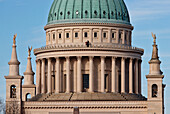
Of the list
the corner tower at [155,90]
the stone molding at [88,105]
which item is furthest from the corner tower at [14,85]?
the corner tower at [155,90]

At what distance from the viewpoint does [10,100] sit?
7559 inches

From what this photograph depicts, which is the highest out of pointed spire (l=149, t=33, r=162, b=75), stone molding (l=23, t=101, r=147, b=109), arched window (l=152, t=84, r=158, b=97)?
pointed spire (l=149, t=33, r=162, b=75)

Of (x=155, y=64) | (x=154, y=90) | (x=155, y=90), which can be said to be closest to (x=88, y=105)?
(x=154, y=90)

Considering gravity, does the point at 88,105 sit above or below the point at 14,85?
below

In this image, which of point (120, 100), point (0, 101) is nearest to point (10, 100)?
point (0, 101)

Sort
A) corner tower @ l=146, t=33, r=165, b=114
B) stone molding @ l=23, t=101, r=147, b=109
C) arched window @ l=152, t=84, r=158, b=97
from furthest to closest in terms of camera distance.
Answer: stone molding @ l=23, t=101, r=147, b=109 → arched window @ l=152, t=84, r=158, b=97 → corner tower @ l=146, t=33, r=165, b=114

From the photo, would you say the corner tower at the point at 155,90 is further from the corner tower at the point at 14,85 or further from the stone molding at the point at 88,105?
the corner tower at the point at 14,85

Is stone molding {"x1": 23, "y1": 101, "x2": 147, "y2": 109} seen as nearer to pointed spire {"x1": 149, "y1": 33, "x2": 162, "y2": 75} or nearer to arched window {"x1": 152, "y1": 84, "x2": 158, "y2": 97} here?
arched window {"x1": 152, "y1": 84, "x2": 158, "y2": 97}

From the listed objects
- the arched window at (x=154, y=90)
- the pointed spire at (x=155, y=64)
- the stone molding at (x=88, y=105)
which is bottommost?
the stone molding at (x=88, y=105)

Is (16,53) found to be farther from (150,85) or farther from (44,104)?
(150,85)

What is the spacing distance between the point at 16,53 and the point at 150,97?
27877mm

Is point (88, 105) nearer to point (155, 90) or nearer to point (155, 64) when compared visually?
point (155, 90)

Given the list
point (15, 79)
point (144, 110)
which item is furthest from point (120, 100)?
point (15, 79)

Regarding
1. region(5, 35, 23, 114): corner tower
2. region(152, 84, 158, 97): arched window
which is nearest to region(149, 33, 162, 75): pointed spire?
region(152, 84, 158, 97): arched window
